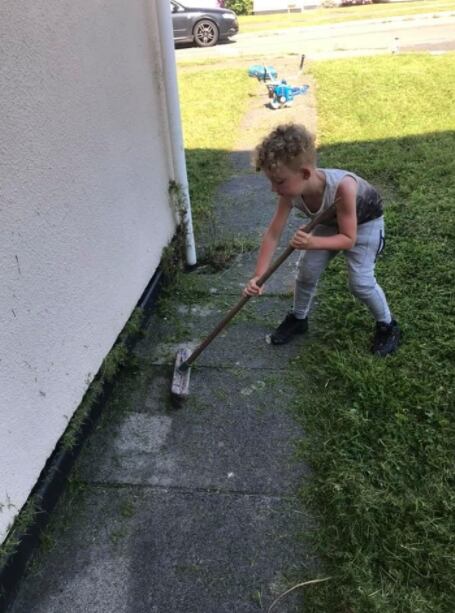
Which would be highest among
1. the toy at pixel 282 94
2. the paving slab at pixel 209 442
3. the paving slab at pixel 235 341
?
the toy at pixel 282 94

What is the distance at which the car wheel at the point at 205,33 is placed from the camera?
14.4 m

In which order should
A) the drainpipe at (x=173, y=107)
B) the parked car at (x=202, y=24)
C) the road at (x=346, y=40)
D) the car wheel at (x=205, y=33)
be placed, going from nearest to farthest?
the drainpipe at (x=173, y=107) < the road at (x=346, y=40) < the parked car at (x=202, y=24) < the car wheel at (x=205, y=33)

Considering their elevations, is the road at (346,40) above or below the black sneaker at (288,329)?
above

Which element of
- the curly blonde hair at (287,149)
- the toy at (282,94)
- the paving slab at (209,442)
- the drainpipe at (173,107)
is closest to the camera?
the curly blonde hair at (287,149)

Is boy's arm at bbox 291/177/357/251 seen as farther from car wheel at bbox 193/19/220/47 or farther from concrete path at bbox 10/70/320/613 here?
car wheel at bbox 193/19/220/47

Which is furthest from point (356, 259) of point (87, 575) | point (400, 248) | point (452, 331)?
point (87, 575)

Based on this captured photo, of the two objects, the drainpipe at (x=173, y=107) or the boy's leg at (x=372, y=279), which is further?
the drainpipe at (x=173, y=107)

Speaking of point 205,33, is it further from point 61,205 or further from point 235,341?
point 61,205

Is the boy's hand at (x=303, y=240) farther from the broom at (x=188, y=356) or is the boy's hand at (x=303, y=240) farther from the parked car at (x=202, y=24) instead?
the parked car at (x=202, y=24)

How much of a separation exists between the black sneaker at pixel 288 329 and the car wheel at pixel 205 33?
13.9m

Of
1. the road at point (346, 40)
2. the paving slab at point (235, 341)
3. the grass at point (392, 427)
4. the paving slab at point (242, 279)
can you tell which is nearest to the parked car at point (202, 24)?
the road at point (346, 40)

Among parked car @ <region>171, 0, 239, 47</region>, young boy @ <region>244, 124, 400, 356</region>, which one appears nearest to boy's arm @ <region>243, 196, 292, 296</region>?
young boy @ <region>244, 124, 400, 356</region>

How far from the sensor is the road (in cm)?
1158

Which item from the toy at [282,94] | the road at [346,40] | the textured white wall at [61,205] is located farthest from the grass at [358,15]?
the textured white wall at [61,205]
